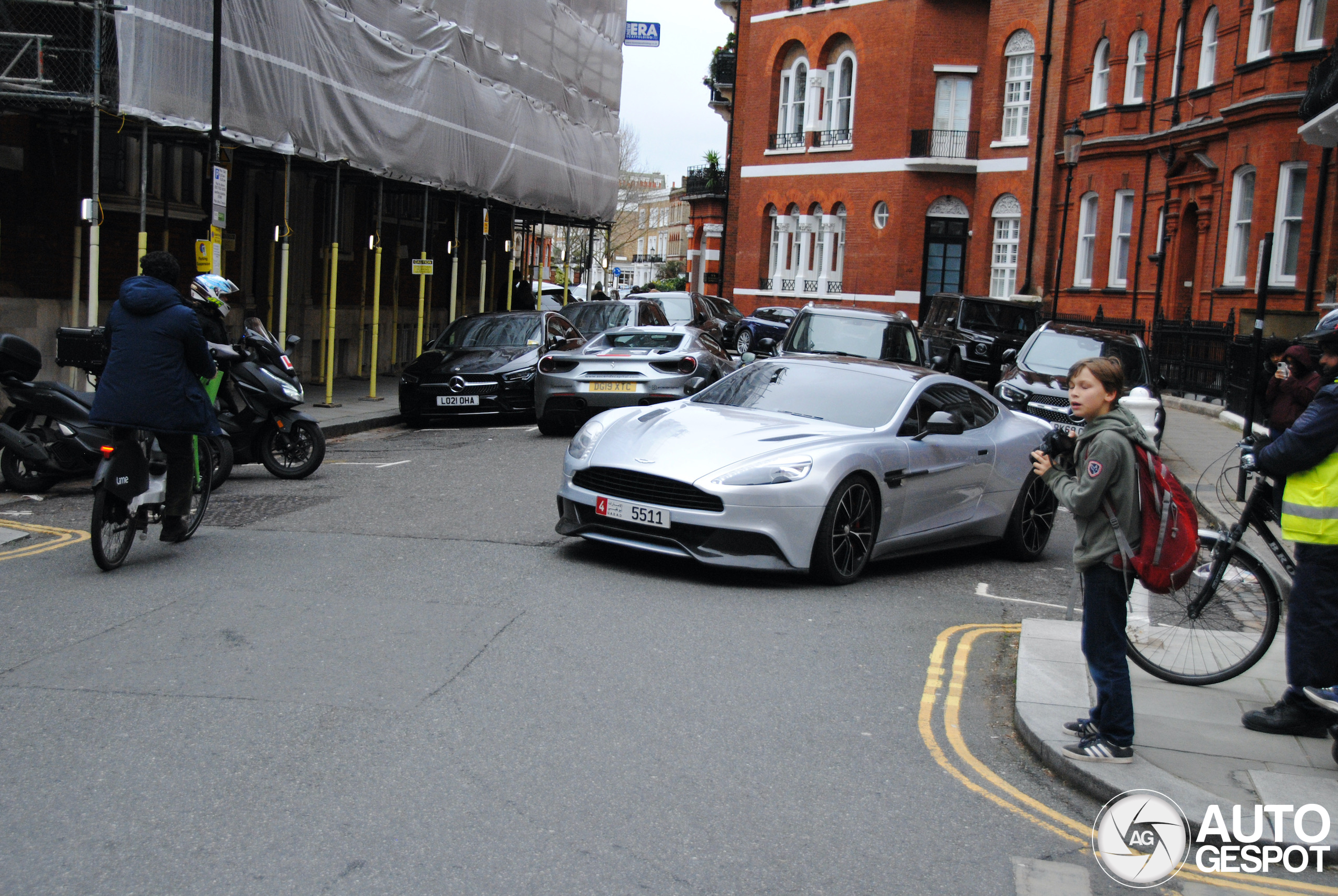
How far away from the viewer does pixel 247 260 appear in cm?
1994

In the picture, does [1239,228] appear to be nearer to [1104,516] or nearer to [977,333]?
[977,333]

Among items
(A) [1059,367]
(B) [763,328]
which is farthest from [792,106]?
(A) [1059,367]

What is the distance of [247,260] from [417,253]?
7234mm

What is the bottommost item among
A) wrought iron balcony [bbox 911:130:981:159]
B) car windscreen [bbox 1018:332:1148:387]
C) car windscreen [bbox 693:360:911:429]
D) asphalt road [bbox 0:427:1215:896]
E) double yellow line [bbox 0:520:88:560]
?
double yellow line [bbox 0:520:88:560]

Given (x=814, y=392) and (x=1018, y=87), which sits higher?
(x=1018, y=87)

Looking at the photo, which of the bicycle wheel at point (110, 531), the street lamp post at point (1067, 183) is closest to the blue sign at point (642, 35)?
the street lamp post at point (1067, 183)

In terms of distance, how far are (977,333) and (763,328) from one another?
31.0 ft

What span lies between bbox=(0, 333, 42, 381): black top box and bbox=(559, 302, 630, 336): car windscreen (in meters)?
11.1

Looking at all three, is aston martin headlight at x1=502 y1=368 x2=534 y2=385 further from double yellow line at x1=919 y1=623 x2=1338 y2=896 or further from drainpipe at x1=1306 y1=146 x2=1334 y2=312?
drainpipe at x1=1306 y1=146 x2=1334 y2=312

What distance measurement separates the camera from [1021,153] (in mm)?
40469

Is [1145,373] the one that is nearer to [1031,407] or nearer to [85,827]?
[1031,407]

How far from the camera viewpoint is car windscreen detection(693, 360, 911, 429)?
8.70 meters

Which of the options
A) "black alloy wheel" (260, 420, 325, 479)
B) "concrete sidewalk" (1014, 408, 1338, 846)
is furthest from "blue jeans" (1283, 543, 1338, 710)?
"black alloy wheel" (260, 420, 325, 479)

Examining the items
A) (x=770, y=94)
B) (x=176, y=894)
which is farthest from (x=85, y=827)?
(x=770, y=94)
